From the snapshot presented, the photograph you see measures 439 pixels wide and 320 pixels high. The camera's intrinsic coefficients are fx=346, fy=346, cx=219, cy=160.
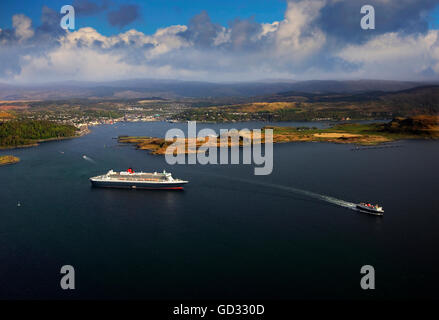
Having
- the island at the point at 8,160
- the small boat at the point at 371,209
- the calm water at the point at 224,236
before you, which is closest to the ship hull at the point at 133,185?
the calm water at the point at 224,236

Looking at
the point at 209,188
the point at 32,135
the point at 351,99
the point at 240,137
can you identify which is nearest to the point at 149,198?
the point at 209,188

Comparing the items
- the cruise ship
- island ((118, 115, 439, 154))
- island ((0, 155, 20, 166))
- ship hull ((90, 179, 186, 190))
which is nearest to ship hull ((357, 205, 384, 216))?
the cruise ship

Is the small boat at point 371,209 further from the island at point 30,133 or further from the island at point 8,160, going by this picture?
the island at point 30,133

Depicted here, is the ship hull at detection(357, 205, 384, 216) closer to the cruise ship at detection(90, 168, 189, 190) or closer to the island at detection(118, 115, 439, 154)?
the cruise ship at detection(90, 168, 189, 190)

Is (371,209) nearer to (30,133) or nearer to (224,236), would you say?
(224,236)

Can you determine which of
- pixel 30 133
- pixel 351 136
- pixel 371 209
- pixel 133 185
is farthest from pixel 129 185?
pixel 351 136
